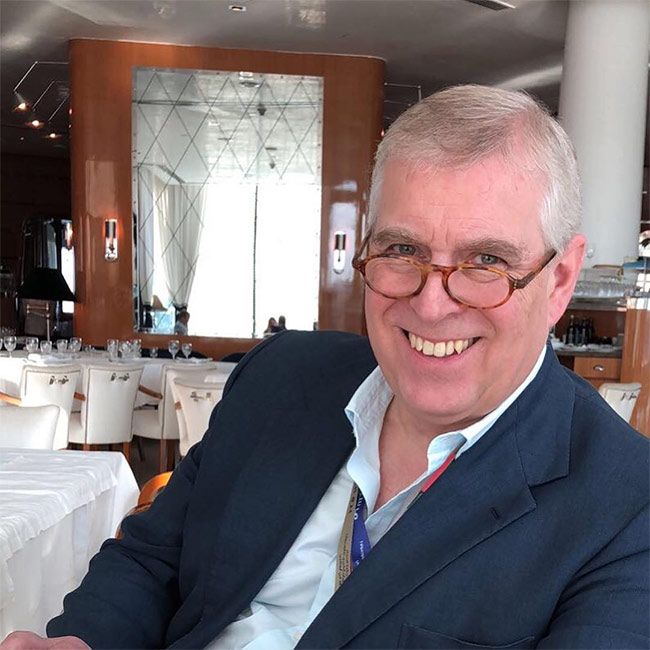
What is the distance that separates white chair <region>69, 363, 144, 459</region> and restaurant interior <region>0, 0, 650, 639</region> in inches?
37.7

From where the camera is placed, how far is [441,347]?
1.10 m

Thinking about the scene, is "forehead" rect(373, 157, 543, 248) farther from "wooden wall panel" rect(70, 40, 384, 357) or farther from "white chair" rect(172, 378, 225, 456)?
"wooden wall panel" rect(70, 40, 384, 357)

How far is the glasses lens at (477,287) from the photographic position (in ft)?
3.44

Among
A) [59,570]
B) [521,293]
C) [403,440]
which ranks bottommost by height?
[59,570]

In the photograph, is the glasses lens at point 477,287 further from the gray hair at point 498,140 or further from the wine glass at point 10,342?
the wine glass at point 10,342

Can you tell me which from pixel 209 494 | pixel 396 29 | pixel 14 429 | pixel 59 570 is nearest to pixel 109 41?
pixel 396 29

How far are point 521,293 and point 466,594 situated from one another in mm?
382

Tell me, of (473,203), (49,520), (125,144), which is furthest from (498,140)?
(125,144)

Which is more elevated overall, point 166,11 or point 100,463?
point 166,11

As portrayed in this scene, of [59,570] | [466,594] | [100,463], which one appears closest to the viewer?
[466,594]

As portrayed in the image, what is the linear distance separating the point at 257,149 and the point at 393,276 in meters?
8.05

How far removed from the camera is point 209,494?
1.30m

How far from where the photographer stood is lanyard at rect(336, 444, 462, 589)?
1.15 metres

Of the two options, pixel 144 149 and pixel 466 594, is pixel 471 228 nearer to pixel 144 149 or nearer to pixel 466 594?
pixel 466 594
